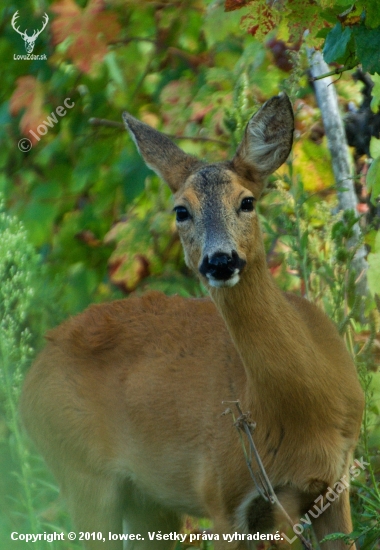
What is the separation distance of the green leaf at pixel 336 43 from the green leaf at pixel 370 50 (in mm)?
93

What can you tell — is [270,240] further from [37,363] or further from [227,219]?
[227,219]

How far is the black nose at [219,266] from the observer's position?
140 inches

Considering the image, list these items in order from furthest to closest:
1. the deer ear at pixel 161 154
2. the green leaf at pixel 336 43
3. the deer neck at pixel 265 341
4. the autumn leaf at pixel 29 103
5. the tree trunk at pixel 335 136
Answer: the autumn leaf at pixel 29 103
the tree trunk at pixel 335 136
the deer ear at pixel 161 154
the deer neck at pixel 265 341
the green leaf at pixel 336 43

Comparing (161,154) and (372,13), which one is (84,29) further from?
(372,13)

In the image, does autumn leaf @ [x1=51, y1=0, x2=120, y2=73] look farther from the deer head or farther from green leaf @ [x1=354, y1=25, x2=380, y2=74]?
green leaf @ [x1=354, y1=25, x2=380, y2=74]

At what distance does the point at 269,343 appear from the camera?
3.80 m

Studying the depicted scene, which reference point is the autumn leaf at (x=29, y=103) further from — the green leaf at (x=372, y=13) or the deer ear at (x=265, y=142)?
the green leaf at (x=372, y=13)

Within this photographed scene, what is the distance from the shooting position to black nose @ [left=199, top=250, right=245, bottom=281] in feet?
11.7

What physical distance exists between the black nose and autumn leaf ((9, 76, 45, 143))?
10.9ft

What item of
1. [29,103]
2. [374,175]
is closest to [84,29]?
[29,103]

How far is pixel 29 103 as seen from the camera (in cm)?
671


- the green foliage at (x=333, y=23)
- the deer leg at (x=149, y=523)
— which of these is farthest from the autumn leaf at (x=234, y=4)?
the deer leg at (x=149, y=523)

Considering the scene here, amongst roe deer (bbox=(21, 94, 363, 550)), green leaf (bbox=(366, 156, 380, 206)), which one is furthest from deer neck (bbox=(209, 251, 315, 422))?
green leaf (bbox=(366, 156, 380, 206))

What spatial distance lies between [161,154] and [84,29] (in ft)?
6.63
